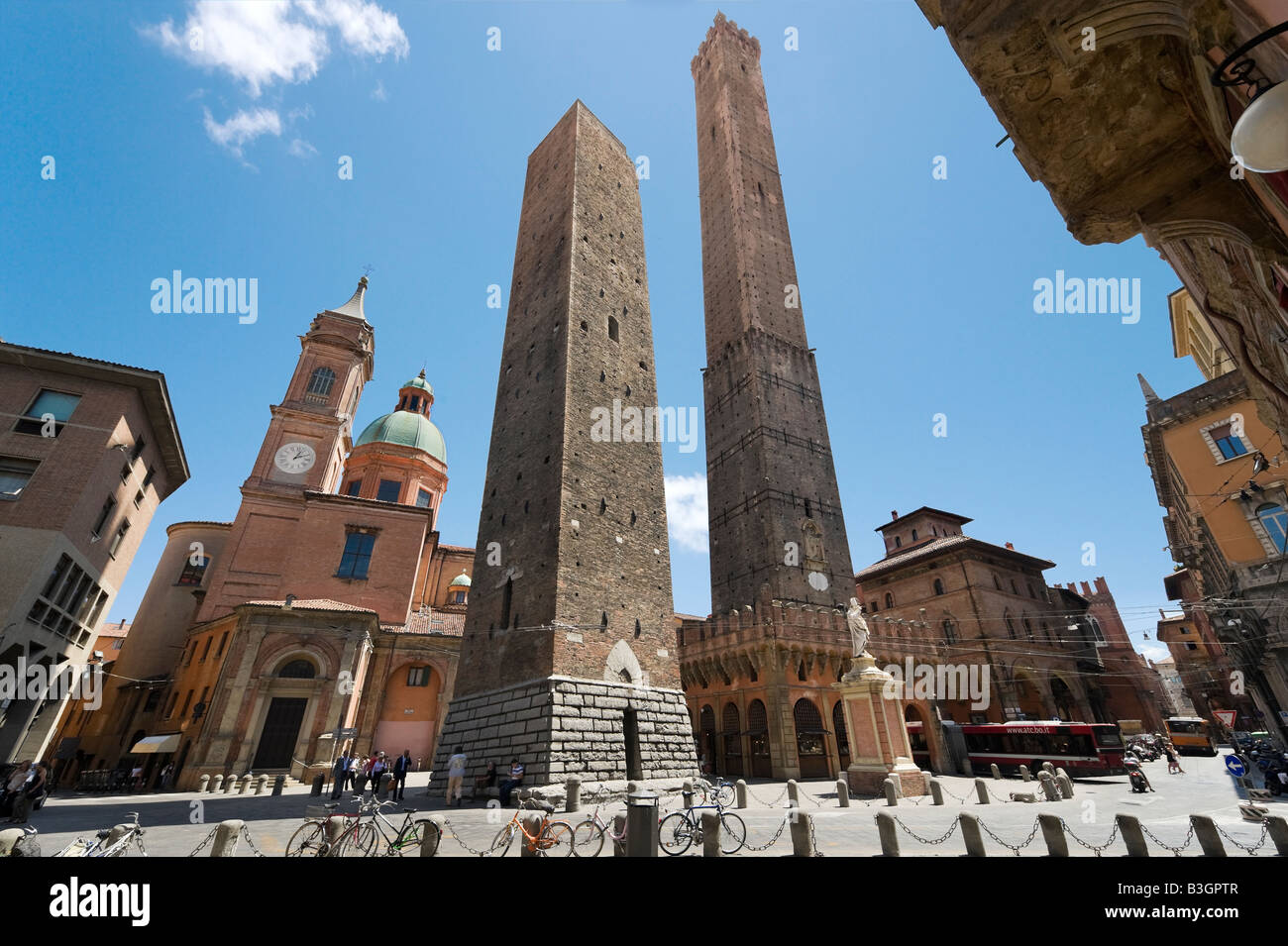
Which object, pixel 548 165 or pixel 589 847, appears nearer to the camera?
pixel 589 847

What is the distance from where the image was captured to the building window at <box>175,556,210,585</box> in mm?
31547

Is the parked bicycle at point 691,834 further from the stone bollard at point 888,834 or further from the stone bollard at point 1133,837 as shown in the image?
the stone bollard at point 1133,837

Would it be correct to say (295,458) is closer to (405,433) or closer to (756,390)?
(405,433)

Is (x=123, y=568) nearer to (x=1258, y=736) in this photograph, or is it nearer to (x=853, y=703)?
(x=853, y=703)

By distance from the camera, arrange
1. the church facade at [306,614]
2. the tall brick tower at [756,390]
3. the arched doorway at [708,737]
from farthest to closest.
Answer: the tall brick tower at [756,390] → the arched doorway at [708,737] → the church facade at [306,614]

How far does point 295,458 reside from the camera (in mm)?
31156

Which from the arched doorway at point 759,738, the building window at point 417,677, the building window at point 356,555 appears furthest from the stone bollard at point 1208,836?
the building window at point 356,555

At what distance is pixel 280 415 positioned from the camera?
31.6 m

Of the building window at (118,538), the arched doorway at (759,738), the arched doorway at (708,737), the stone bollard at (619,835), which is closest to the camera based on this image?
the stone bollard at (619,835)

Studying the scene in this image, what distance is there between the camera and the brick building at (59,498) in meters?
16.9

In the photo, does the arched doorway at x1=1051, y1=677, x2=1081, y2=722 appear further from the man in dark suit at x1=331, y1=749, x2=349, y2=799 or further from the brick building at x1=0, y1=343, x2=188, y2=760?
the brick building at x1=0, y1=343, x2=188, y2=760

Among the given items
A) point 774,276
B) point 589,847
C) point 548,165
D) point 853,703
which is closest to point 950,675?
point 853,703

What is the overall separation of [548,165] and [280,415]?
20.5 m

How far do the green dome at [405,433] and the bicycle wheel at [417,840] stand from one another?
33150mm
